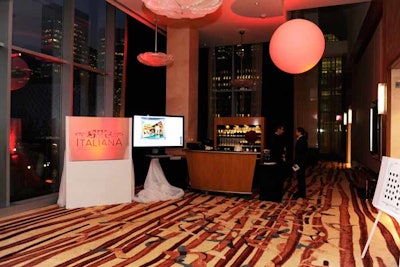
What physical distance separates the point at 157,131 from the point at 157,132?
0.02 m

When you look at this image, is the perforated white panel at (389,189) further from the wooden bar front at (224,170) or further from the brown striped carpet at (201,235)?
the wooden bar front at (224,170)

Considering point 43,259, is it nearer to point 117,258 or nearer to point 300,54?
point 117,258

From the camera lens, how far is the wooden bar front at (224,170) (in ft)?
23.7

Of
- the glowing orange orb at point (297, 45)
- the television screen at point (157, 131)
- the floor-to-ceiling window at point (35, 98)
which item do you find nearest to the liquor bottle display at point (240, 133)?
the television screen at point (157, 131)

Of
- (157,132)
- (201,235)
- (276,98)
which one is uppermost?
(276,98)

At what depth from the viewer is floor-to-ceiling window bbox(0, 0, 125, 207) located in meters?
6.02

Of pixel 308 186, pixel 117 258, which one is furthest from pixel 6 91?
pixel 308 186

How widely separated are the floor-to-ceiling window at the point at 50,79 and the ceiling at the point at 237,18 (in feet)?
3.64

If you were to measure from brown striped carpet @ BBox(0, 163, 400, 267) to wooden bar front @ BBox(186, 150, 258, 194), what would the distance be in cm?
56

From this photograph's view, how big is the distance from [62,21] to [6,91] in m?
2.15

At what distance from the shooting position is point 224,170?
739 cm

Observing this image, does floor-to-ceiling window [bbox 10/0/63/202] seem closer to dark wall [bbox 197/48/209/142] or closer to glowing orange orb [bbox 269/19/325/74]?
glowing orange orb [bbox 269/19/325/74]

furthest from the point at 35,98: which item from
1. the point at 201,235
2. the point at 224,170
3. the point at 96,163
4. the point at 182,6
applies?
the point at 201,235

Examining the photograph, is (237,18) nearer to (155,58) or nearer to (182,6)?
(155,58)
